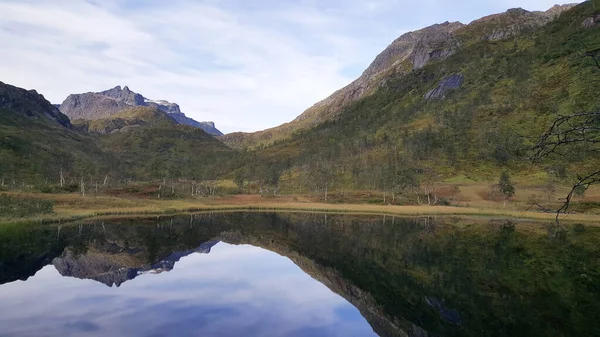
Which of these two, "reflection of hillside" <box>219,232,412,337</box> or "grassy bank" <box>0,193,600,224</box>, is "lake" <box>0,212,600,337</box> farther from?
"grassy bank" <box>0,193,600,224</box>

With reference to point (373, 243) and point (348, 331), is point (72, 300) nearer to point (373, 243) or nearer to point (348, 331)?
point (348, 331)

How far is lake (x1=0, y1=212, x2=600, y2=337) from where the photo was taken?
2047cm

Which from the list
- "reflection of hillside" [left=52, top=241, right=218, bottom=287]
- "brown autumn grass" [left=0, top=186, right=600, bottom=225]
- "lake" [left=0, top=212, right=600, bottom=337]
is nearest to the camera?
"lake" [left=0, top=212, right=600, bottom=337]

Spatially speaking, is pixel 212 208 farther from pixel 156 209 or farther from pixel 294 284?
pixel 294 284

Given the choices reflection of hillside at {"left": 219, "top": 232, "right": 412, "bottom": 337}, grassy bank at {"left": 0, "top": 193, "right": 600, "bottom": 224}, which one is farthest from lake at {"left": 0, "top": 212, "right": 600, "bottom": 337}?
grassy bank at {"left": 0, "top": 193, "right": 600, "bottom": 224}

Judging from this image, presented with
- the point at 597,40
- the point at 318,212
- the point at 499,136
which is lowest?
the point at 318,212

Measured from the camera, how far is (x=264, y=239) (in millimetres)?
58125

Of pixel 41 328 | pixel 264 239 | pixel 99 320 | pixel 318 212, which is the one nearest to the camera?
pixel 41 328

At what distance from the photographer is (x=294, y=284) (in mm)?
31531

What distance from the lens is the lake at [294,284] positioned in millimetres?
20469

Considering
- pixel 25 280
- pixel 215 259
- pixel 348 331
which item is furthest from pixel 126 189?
pixel 348 331

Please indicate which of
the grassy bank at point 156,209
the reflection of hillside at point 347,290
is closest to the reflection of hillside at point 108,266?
the reflection of hillside at point 347,290

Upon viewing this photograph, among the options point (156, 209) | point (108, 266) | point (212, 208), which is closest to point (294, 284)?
point (108, 266)

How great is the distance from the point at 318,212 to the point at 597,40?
172 metres
